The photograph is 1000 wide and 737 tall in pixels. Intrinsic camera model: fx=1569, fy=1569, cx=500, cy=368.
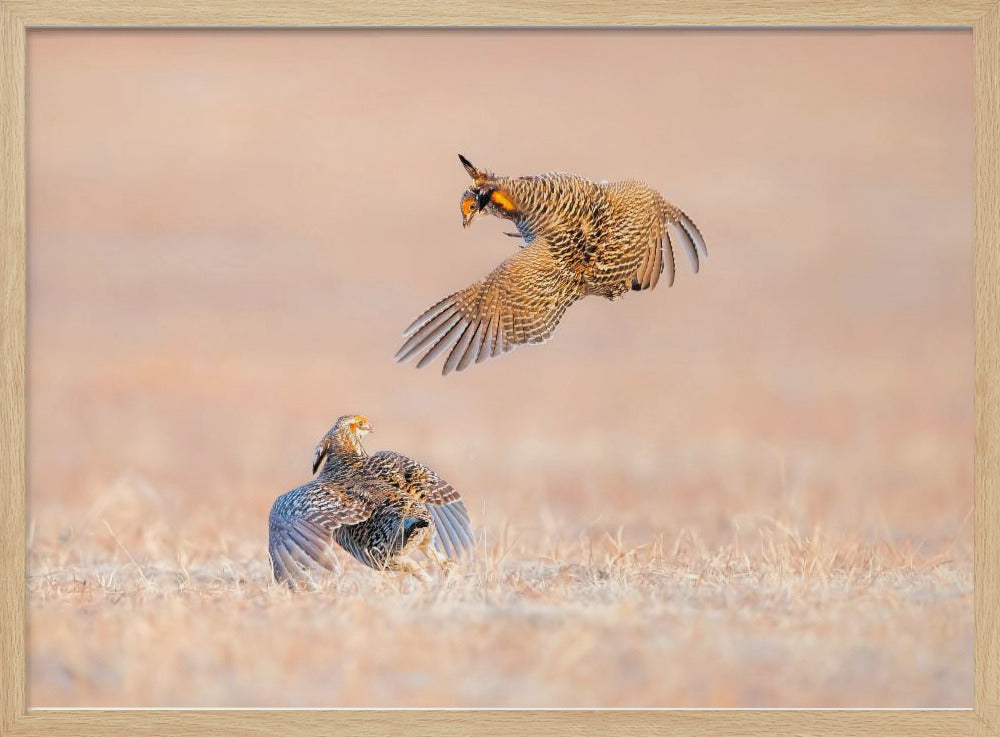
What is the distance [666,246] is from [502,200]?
566 mm

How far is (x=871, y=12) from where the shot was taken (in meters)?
4.50

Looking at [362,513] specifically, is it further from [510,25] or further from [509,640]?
[510,25]

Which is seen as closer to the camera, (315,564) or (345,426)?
(315,564)

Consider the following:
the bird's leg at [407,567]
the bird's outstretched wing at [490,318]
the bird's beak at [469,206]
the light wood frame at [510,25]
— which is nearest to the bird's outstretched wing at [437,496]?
the bird's leg at [407,567]

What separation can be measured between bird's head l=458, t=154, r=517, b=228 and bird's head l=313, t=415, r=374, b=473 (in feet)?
2.31

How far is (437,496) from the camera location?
4.81 metres

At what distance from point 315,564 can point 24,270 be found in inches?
47.1

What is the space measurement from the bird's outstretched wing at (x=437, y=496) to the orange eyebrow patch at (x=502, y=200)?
0.85 meters

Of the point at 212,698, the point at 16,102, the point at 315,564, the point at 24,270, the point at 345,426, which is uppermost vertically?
the point at 16,102

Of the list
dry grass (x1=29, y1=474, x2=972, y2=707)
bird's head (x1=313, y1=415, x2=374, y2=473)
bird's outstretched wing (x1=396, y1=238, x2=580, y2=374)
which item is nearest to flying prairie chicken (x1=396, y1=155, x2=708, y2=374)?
bird's outstretched wing (x1=396, y1=238, x2=580, y2=374)

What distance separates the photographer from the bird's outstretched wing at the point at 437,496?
15.8ft

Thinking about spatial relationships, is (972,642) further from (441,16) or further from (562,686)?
(441,16)

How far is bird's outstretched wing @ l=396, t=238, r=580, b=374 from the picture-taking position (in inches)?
191

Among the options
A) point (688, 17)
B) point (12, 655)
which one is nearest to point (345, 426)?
point (12, 655)
